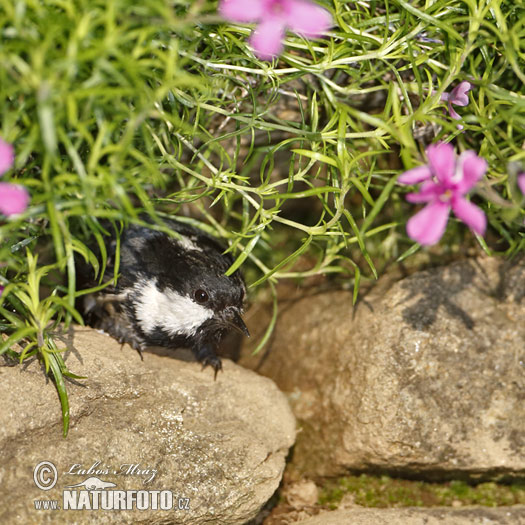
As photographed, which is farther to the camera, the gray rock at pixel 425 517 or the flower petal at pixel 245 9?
the gray rock at pixel 425 517

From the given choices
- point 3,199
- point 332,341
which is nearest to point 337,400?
point 332,341

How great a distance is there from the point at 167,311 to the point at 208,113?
100 centimetres

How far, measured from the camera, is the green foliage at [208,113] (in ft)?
6.11

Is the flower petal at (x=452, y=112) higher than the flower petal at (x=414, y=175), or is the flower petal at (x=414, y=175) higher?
the flower petal at (x=452, y=112)

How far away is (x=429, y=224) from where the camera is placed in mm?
1827

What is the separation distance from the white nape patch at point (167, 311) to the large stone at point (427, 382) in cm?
93

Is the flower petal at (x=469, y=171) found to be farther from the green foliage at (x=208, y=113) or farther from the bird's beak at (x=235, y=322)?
the bird's beak at (x=235, y=322)

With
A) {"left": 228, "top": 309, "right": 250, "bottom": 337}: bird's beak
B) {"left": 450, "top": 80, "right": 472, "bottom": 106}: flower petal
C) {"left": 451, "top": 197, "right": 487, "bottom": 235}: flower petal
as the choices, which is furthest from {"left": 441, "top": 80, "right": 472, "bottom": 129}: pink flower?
{"left": 228, "top": 309, "right": 250, "bottom": 337}: bird's beak

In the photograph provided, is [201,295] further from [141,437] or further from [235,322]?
[141,437]

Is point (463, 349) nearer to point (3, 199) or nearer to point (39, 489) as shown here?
point (39, 489)

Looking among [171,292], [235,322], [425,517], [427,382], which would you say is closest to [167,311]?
[171,292]

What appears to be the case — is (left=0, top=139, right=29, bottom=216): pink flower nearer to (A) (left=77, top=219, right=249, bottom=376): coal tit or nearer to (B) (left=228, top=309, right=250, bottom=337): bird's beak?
(A) (left=77, top=219, right=249, bottom=376): coal tit

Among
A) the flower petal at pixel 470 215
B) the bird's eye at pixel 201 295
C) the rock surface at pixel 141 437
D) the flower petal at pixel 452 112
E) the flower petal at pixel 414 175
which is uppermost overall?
the flower petal at pixel 452 112

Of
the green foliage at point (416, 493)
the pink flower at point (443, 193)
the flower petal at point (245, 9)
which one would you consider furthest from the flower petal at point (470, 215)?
the green foliage at point (416, 493)
